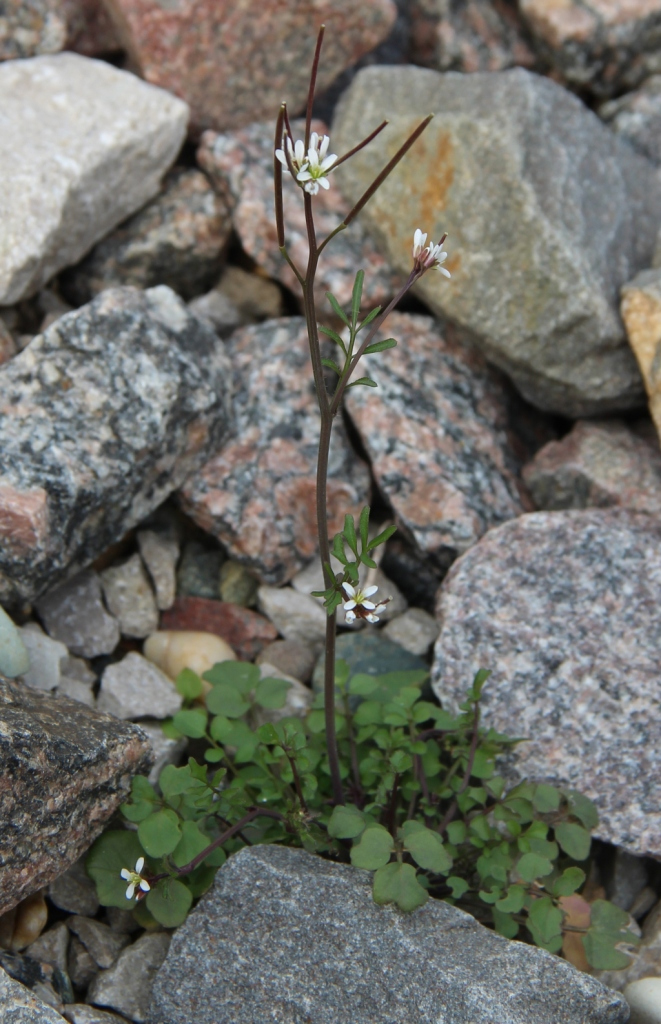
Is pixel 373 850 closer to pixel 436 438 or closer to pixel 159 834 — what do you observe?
pixel 159 834

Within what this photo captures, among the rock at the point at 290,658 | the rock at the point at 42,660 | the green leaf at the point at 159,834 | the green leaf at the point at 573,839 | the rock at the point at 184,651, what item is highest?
the rock at the point at 42,660

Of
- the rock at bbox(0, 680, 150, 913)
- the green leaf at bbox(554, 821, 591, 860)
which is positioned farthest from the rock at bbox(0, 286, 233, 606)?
the green leaf at bbox(554, 821, 591, 860)

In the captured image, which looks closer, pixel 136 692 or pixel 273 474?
pixel 136 692

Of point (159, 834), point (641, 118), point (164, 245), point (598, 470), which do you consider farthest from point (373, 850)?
point (641, 118)

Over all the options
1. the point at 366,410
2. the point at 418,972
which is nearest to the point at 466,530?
the point at 366,410

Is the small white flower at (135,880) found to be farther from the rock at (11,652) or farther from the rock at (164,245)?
the rock at (164,245)

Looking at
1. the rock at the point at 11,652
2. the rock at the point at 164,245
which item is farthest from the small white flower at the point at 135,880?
the rock at the point at 164,245
